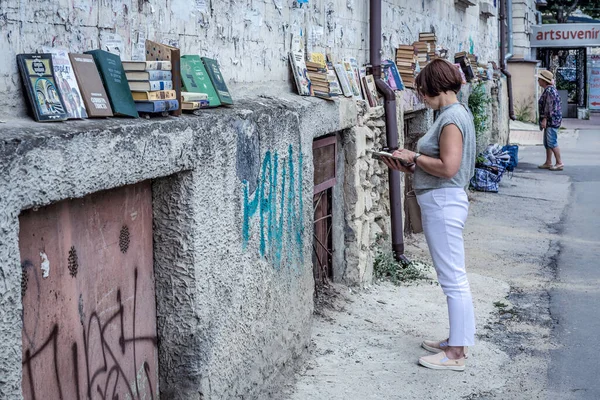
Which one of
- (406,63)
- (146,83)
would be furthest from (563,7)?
(146,83)

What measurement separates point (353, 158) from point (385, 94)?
104 centimetres

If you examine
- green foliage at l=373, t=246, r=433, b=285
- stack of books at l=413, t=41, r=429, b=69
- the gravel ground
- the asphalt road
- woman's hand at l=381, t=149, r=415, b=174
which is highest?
stack of books at l=413, t=41, r=429, b=69

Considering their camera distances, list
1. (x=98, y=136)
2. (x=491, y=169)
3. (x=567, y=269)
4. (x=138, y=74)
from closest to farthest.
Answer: (x=98, y=136), (x=138, y=74), (x=567, y=269), (x=491, y=169)

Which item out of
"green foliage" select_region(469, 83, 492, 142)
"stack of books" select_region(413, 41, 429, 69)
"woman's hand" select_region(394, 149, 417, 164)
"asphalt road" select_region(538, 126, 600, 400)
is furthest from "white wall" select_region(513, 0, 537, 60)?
"woman's hand" select_region(394, 149, 417, 164)

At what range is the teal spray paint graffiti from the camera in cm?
409

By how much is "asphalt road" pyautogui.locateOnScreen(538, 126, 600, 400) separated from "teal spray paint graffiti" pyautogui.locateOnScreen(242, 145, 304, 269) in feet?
5.23

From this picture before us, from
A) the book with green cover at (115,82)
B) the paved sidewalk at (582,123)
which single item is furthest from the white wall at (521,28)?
the book with green cover at (115,82)

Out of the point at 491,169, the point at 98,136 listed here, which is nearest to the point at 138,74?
the point at 98,136

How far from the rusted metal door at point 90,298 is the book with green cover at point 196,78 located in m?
0.50

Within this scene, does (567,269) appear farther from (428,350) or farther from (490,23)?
(490,23)

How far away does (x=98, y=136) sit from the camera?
103 inches

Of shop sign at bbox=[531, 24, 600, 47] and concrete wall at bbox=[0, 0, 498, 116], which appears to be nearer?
concrete wall at bbox=[0, 0, 498, 116]

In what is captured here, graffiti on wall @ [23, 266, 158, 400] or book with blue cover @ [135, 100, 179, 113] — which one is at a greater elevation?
book with blue cover @ [135, 100, 179, 113]

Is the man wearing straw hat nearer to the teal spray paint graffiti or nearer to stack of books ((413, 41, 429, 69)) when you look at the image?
stack of books ((413, 41, 429, 69))
